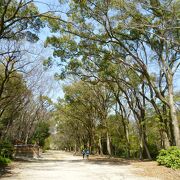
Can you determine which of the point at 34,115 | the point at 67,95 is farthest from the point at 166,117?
the point at 34,115

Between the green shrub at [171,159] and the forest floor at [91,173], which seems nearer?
the forest floor at [91,173]

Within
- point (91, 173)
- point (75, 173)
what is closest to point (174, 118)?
point (91, 173)

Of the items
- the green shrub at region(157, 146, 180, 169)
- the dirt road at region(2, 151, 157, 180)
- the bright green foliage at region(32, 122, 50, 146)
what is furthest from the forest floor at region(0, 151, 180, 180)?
the bright green foliage at region(32, 122, 50, 146)

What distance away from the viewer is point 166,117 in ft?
80.3

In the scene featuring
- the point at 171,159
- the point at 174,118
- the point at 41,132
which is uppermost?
the point at 41,132

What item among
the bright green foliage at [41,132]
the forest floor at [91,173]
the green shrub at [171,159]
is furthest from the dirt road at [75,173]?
the bright green foliage at [41,132]

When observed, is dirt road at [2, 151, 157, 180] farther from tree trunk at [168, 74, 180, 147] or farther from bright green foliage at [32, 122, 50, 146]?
bright green foliage at [32, 122, 50, 146]

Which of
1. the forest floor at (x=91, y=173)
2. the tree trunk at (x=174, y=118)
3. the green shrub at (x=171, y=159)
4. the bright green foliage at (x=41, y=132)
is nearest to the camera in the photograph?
the forest floor at (x=91, y=173)

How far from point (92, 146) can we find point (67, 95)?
18.3m

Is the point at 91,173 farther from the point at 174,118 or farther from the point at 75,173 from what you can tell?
the point at 174,118

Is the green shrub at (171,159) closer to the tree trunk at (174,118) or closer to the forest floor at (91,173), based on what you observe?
the forest floor at (91,173)

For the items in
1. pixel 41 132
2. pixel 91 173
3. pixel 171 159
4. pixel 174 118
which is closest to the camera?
pixel 91 173

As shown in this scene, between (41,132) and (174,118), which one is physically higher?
(41,132)

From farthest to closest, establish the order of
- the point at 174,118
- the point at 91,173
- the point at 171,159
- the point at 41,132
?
the point at 41,132
the point at 174,118
the point at 171,159
the point at 91,173
